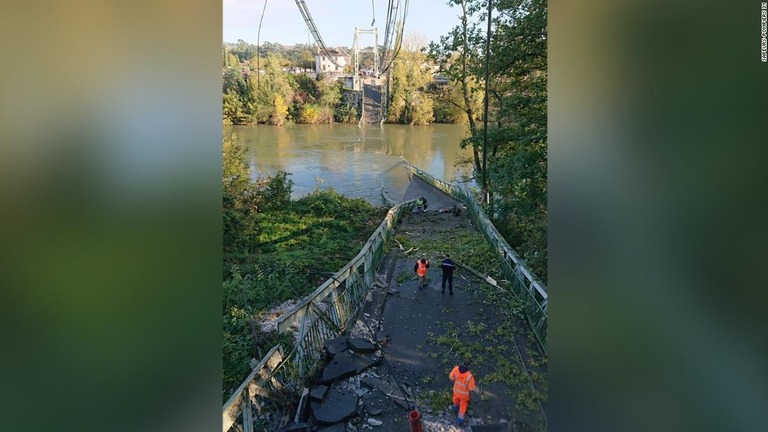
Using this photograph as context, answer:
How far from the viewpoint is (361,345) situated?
255 inches

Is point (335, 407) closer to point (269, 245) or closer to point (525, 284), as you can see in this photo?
point (525, 284)

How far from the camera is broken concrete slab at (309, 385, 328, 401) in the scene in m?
5.25

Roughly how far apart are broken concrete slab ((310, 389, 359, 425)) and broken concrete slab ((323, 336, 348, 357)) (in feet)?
2.44

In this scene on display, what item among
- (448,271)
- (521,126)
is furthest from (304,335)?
(521,126)

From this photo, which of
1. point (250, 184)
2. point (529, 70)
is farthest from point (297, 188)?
point (529, 70)

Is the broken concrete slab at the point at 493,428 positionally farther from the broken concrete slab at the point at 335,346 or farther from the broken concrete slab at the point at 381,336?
the broken concrete slab at the point at 381,336

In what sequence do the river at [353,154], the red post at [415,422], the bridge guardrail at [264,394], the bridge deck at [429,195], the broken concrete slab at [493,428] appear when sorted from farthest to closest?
the river at [353,154]
the bridge deck at [429,195]
the broken concrete slab at [493,428]
the red post at [415,422]
the bridge guardrail at [264,394]

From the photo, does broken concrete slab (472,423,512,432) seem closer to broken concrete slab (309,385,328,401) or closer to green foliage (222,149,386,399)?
broken concrete slab (309,385,328,401)

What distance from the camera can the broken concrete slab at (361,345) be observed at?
6.40m

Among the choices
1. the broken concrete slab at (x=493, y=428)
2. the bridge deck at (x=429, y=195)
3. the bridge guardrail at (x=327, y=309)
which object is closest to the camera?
the broken concrete slab at (x=493, y=428)

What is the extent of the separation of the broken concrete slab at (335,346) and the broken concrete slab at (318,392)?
30.6 inches

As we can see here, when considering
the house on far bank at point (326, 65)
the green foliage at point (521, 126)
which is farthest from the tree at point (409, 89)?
the green foliage at point (521, 126)
